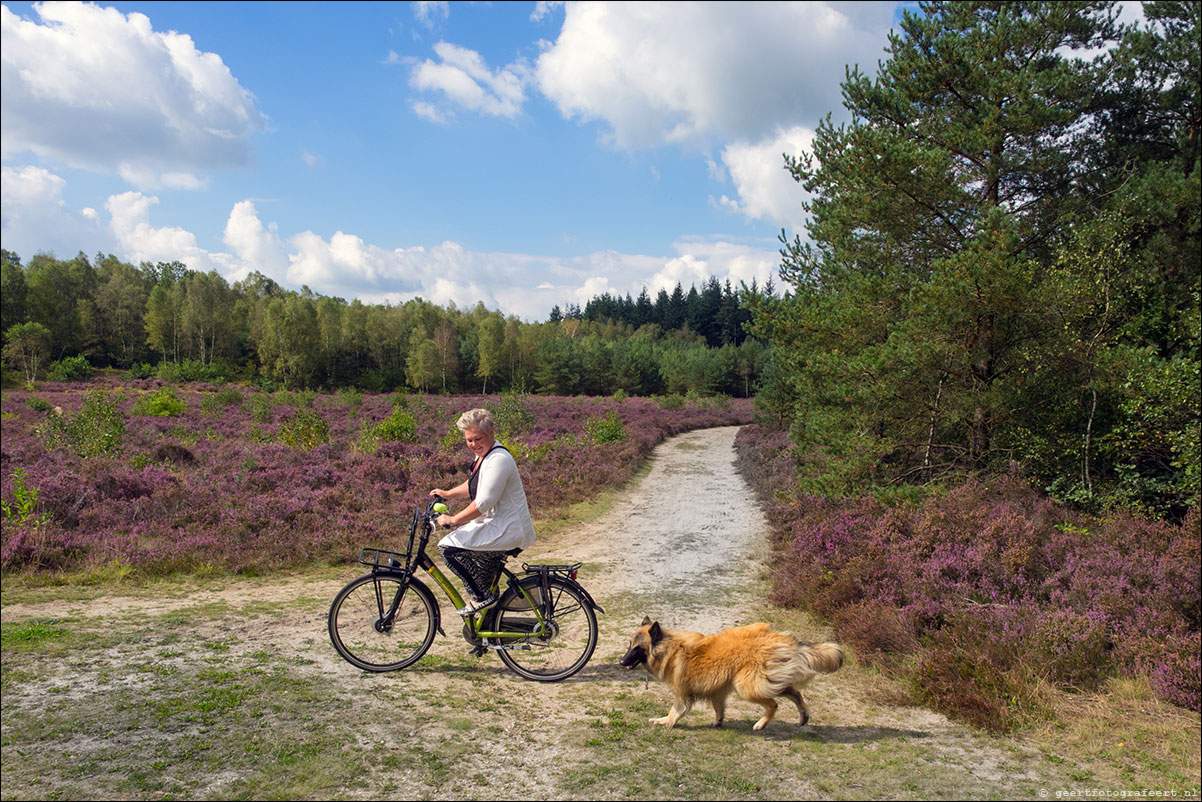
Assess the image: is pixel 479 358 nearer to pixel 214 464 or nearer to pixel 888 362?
pixel 214 464

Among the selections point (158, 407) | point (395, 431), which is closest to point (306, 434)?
point (395, 431)

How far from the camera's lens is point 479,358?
2611 inches

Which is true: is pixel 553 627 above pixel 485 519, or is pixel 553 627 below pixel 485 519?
below

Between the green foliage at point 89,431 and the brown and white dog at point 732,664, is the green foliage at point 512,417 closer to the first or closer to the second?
the green foliage at point 89,431

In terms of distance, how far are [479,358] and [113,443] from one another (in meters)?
53.4

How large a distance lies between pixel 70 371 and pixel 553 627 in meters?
50.2

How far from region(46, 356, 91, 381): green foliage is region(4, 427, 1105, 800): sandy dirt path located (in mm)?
45453

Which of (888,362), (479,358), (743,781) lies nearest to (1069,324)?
(888,362)

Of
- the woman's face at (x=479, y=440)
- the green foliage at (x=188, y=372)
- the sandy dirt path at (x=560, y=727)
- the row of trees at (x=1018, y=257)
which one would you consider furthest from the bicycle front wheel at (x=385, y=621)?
the green foliage at (x=188, y=372)

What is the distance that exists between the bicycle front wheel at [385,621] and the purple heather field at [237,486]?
388 cm

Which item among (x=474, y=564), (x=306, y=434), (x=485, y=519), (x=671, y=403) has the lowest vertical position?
(x=474, y=564)

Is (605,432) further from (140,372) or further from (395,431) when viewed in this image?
(140,372)

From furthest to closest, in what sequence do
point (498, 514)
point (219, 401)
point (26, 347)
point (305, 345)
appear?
1. point (305, 345)
2. point (26, 347)
3. point (219, 401)
4. point (498, 514)

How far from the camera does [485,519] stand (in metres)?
4.73
